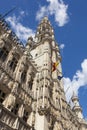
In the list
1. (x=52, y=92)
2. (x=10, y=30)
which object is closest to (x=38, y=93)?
(x=52, y=92)

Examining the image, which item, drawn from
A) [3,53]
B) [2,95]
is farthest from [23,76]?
[2,95]

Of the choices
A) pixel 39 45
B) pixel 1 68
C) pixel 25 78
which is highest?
pixel 39 45

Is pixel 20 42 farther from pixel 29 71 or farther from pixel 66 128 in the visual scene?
pixel 66 128

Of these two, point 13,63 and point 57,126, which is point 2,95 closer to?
point 13,63

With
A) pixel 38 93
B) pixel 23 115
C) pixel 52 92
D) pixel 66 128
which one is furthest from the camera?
pixel 52 92

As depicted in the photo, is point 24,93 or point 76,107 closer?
point 24,93

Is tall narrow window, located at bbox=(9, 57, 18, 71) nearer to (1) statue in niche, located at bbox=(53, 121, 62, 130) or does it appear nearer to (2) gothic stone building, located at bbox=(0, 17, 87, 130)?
(2) gothic stone building, located at bbox=(0, 17, 87, 130)

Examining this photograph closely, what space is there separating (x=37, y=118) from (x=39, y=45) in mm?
20378

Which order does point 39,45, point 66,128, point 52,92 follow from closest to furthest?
point 66,128, point 52,92, point 39,45

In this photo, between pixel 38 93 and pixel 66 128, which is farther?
pixel 66 128

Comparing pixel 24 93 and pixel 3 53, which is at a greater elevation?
pixel 3 53

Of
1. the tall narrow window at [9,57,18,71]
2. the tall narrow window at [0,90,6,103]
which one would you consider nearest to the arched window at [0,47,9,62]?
the tall narrow window at [9,57,18,71]

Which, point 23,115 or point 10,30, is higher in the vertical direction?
point 10,30

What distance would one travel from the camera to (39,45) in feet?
133
